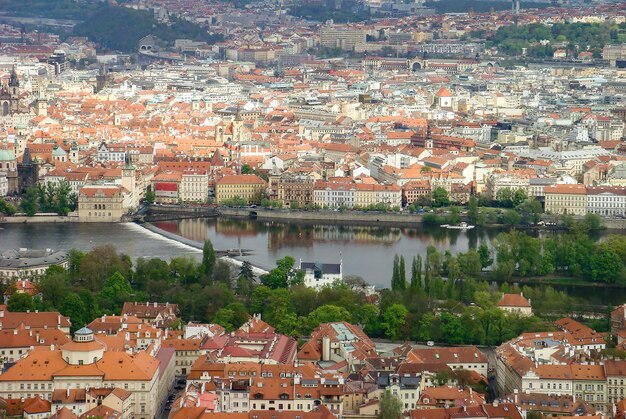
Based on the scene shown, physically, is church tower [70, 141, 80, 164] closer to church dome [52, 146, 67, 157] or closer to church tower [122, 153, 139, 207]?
church dome [52, 146, 67, 157]

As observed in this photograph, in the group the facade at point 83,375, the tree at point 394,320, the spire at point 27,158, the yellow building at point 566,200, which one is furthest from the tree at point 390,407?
the spire at point 27,158

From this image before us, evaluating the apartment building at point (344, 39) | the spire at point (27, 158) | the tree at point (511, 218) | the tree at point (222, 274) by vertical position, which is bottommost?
the tree at point (511, 218)

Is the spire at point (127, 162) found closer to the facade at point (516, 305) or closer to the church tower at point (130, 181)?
the church tower at point (130, 181)

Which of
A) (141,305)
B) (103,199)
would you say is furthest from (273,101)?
(141,305)

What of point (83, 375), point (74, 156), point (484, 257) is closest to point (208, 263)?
point (484, 257)

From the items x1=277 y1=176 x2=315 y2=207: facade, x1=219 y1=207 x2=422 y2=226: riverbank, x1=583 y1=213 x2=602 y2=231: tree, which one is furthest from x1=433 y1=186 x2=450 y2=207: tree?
x1=583 y1=213 x2=602 y2=231: tree

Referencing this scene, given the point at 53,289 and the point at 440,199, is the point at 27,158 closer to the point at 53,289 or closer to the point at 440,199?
the point at 440,199
